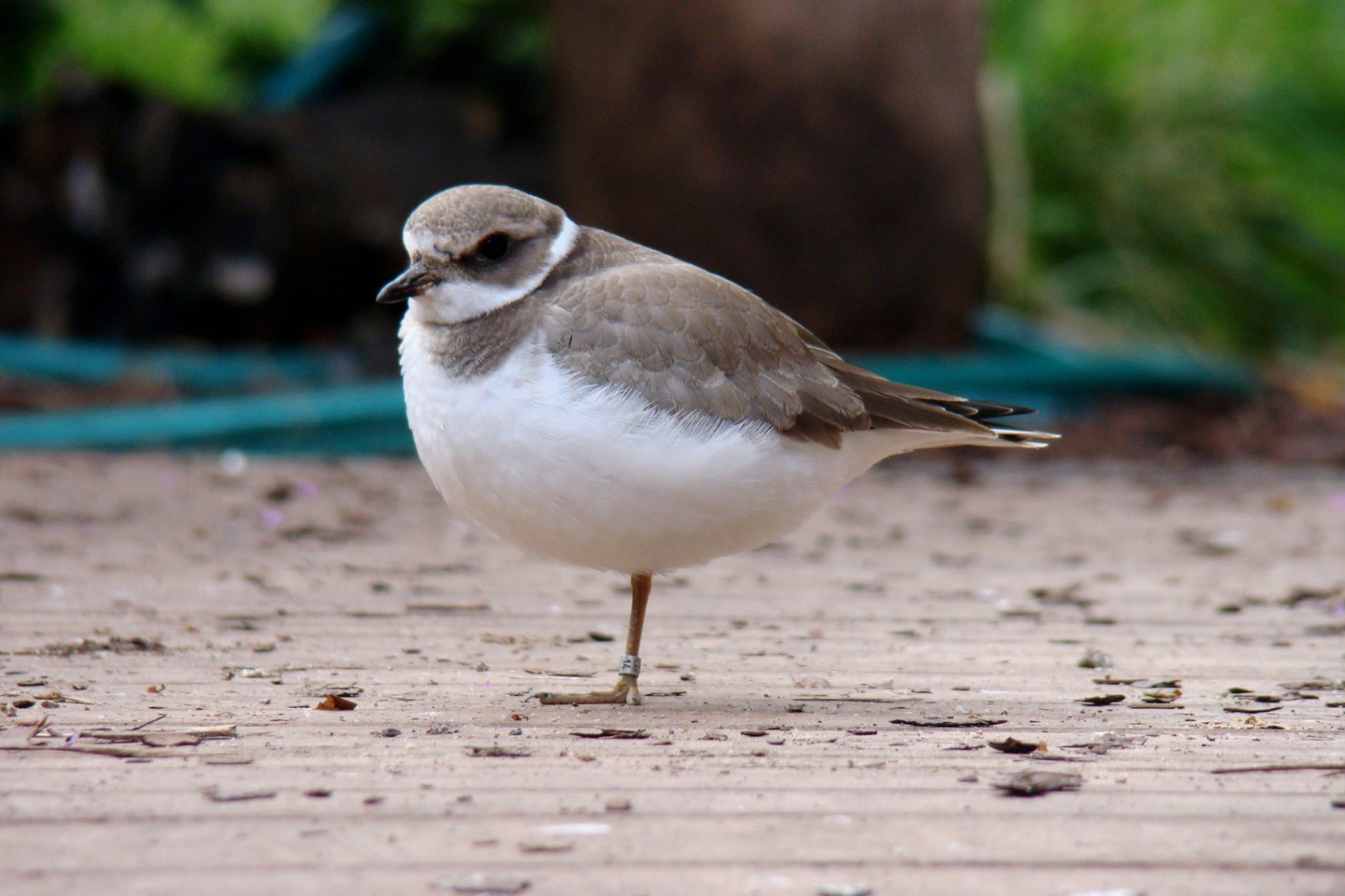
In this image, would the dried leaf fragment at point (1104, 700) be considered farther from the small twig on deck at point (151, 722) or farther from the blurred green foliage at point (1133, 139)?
the blurred green foliage at point (1133, 139)

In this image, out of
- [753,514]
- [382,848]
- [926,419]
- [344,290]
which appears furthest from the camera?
[344,290]

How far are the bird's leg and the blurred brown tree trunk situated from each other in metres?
4.46

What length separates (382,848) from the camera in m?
2.14

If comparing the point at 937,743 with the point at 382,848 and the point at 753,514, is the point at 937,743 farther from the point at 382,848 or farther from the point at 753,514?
the point at 382,848

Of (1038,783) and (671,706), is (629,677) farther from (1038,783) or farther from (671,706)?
(1038,783)

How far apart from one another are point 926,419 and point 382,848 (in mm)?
1711

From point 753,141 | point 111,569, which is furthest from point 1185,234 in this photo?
point 111,569

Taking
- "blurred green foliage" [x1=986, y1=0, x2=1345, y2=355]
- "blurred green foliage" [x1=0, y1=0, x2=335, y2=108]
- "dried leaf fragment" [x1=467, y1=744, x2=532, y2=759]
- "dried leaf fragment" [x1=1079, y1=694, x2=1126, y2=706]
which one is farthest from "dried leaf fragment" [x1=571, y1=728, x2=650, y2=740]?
"blurred green foliage" [x1=986, y1=0, x2=1345, y2=355]

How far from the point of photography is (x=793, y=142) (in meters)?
7.51

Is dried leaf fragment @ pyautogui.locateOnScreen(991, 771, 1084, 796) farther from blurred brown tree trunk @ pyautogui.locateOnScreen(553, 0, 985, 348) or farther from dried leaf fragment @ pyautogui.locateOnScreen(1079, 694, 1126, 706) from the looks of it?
blurred brown tree trunk @ pyautogui.locateOnScreen(553, 0, 985, 348)

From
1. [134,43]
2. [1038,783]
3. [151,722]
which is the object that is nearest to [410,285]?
[151,722]

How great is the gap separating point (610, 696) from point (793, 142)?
4842mm

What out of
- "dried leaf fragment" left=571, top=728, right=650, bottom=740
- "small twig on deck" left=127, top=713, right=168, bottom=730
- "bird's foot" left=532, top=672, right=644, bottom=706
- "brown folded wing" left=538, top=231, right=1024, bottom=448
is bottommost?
"small twig on deck" left=127, top=713, right=168, bottom=730

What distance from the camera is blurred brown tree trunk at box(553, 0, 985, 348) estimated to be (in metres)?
7.44
